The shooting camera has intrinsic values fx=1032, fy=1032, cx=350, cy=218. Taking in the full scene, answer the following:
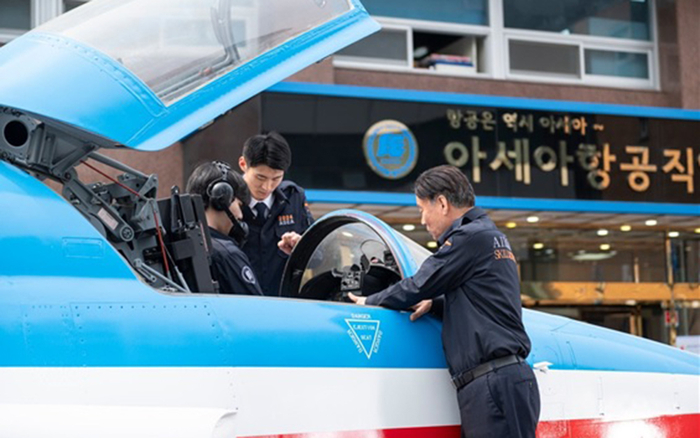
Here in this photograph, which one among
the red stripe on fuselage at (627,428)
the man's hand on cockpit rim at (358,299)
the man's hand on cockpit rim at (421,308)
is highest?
the man's hand on cockpit rim at (358,299)

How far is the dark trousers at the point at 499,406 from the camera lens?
3.91 meters

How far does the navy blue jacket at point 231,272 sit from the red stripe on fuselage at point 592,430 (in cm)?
99

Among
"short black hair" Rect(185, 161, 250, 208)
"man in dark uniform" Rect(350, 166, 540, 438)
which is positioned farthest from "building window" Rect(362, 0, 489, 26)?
"man in dark uniform" Rect(350, 166, 540, 438)

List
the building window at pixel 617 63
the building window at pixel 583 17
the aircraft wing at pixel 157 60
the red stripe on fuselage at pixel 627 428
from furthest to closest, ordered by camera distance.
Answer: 1. the building window at pixel 617 63
2. the building window at pixel 583 17
3. the red stripe on fuselage at pixel 627 428
4. the aircraft wing at pixel 157 60

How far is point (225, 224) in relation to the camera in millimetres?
4805

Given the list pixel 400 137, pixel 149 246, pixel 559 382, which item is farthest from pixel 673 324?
pixel 149 246

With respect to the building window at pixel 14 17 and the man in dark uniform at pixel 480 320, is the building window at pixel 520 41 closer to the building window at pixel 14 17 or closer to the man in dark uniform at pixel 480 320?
the building window at pixel 14 17

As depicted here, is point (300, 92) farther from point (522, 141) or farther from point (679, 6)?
point (679, 6)

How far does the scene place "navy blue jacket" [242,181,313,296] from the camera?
5652mm

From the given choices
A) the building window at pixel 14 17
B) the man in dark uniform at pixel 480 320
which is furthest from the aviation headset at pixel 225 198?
the building window at pixel 14 17

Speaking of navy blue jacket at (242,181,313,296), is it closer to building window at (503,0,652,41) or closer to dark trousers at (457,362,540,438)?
dark trousers at (457,362,540,438)

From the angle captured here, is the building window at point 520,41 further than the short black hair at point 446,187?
Yes

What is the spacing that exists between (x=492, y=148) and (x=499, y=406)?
27.6ft

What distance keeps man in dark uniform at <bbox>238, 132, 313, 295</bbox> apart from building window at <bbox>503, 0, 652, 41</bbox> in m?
8.91
